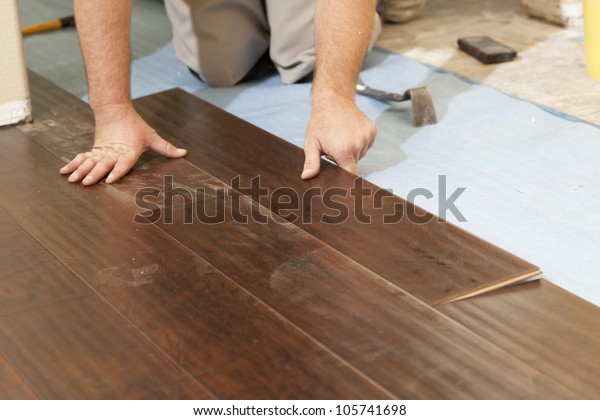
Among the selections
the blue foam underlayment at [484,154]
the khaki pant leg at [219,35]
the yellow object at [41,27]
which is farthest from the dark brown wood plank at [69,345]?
the yellow object at [41,27]

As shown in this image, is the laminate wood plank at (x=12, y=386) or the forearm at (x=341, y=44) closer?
the laminate wood plank at (x=12, y=386)

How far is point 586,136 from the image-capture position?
2.62 m

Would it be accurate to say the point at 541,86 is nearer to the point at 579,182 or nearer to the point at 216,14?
the point at 579,182

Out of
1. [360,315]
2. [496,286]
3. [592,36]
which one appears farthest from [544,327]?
[592,36]

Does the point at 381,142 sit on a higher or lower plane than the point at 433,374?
lower

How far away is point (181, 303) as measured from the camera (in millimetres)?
1711

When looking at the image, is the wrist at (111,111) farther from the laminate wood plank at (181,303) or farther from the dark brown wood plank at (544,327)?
the dark brown wood plank at (544,327)

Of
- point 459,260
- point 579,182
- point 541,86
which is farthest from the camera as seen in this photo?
point 541,86

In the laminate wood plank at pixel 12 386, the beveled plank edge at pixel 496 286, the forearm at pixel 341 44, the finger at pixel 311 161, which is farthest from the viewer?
the forearm at pixel 341 44

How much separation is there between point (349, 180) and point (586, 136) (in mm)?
848

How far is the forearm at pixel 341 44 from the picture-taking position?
2398 millimetres

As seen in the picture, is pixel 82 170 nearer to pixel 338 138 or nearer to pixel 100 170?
pixel 100 170

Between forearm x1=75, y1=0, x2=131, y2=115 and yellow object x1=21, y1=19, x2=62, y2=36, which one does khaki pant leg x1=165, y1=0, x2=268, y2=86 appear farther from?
yellow object x1=21, y1=19, x2=62, y2=36

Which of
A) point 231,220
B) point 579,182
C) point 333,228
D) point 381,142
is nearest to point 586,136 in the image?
point 579,182
